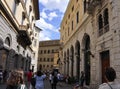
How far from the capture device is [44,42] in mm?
71938

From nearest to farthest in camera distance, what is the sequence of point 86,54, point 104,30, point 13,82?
point 13,82
point 104,30
point 86,54

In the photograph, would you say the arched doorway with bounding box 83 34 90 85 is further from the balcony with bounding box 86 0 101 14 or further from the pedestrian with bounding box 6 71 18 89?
the pedestrian with bounding box 6 71 18 89

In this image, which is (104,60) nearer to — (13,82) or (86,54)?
(86,54)

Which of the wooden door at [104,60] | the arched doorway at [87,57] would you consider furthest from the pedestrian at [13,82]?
the arched doorway at [87,57]

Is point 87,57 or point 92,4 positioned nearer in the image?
point 92,4

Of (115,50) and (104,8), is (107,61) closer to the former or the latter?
(115,50)

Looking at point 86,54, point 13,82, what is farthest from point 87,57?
point 13,82

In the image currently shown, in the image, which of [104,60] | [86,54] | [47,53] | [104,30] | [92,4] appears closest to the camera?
[104,30]

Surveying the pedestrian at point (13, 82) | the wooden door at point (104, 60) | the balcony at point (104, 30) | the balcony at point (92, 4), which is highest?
the balcony at point (92, 4)

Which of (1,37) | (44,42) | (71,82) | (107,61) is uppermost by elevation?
(44,42)

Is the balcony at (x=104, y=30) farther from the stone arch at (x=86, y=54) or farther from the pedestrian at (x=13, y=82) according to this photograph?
the pedestrian at (x=13, y=82)

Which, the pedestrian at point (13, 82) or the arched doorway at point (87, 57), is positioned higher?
the arched doorway at point (87, 57)

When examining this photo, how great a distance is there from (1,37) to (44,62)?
53668mm

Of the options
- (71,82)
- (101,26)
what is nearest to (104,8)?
(101,26)
